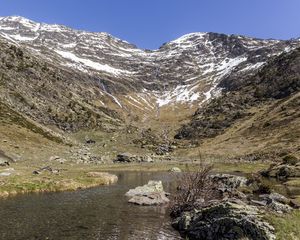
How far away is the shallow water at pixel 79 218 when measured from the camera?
37750mm

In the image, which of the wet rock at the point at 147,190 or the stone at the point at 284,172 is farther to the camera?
the stone at the point at 284,172

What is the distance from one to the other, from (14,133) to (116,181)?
66858 mm

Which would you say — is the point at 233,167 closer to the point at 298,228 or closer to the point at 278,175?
the point at 278,175

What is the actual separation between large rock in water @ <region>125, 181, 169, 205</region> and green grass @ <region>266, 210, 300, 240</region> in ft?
79.5

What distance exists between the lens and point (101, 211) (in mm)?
49062

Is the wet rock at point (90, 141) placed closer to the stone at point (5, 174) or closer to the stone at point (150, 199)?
the stone at point (5, 174)

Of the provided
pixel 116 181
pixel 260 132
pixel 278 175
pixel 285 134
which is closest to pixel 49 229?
pixel 116 181

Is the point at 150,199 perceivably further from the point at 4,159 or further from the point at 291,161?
the point at 291,161

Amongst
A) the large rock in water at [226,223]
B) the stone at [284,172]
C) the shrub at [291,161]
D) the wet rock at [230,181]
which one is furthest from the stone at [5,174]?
the shrub at [291,161]

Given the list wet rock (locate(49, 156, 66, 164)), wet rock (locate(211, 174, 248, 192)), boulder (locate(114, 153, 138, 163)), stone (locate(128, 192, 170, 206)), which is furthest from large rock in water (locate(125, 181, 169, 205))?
boulder (locate(114, 153, 138, 163))

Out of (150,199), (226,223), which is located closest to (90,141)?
(150,199)

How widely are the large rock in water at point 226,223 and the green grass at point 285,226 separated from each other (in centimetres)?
51

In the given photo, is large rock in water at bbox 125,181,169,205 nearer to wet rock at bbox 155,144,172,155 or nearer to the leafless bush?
the leafless bush

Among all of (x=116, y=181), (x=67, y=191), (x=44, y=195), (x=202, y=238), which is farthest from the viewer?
(x=116, y=181)
